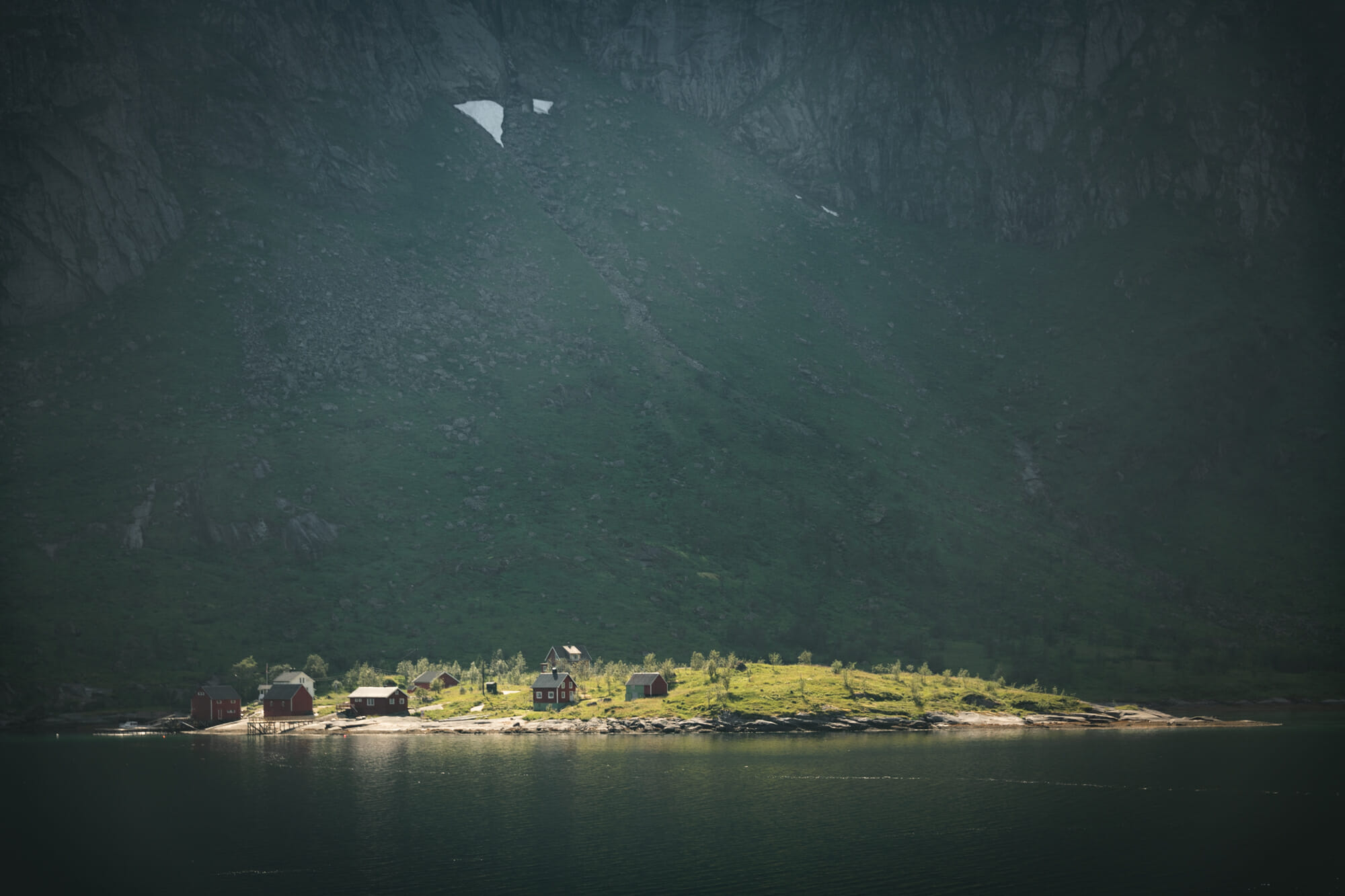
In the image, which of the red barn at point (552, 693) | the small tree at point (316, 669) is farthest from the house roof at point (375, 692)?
the red barn at point (552, 693)

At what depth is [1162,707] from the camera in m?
176

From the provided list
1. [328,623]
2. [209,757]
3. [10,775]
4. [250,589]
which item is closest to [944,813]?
[209,757]

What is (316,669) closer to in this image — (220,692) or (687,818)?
(220,692)

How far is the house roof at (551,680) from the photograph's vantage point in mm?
150125

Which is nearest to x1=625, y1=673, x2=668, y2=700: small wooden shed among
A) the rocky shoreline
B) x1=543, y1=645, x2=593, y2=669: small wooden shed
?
the rocky shoreline

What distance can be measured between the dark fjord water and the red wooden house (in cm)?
4537

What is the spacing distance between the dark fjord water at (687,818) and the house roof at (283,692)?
101 ft

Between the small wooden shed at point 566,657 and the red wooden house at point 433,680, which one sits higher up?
the small wooden shed at point 566,657

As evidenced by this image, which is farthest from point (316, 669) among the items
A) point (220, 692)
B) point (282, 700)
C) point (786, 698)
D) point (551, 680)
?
point (786, 698)

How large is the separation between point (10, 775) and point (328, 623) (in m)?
84.8

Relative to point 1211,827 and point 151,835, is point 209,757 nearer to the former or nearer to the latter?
point 151,835

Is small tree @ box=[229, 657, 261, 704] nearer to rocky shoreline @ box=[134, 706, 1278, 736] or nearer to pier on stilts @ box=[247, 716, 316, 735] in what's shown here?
rocky shoreline @ box=[134, 706, 1278, 736]

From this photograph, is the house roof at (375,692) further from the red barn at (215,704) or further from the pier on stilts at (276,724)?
the red barn at (215,704)

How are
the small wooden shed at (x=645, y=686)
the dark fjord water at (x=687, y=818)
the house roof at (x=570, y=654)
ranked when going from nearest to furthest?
the dark fjord water at (x=687, y=818)
the small wooden shed at (x=645, y=686)
the house roof at (x=570, y=654)
